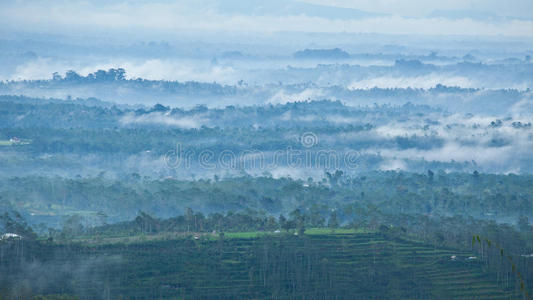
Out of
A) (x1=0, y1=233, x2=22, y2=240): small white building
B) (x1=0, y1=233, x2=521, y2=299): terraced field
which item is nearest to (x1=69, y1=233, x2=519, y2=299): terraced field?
(x1=0, y1=233, x2=521, y2=299): terraced field

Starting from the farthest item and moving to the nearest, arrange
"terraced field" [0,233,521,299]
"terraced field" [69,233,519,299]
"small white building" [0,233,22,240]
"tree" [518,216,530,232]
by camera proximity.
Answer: "tree" [518,216,530,232] → "small white building" [0,233,22,240] → "terraced field" [69,233,519,299] → "terraced field" [0,233,521,299]

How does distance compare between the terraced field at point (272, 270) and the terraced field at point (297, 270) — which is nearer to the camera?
the terraced field at point (272, 270)

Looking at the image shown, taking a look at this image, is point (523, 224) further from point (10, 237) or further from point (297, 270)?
point (10, 237)

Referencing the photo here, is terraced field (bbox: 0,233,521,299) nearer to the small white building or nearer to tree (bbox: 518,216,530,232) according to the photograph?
the small white building

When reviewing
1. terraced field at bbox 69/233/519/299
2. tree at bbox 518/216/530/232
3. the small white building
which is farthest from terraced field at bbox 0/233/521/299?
tree at bbox 518/216/530/232

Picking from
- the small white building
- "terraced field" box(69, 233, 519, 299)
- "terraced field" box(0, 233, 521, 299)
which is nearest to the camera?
"terraced field" box(0, 233, 521, 299)

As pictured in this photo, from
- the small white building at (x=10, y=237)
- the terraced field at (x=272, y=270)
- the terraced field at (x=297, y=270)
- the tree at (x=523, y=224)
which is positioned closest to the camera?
the terraced field at (x=272, y=270)

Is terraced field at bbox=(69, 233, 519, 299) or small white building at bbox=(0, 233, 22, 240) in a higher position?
small white building at bbox=(0, 233, 22, 240)

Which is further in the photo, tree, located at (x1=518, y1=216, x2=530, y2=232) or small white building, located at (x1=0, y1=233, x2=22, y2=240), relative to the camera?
tree, located at (x1=518, y1=216, x2=530, y2=232)

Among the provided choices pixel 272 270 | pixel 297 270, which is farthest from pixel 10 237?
pixel 297 270

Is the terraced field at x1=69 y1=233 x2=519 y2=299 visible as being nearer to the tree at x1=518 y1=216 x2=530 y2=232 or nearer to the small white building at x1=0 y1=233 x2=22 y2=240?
the small white building at x1=0 y1=233 x2=22 y2=240

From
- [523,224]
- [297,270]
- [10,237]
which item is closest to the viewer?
[297,270]

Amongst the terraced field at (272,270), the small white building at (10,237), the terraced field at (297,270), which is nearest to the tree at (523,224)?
the terraced field at (272,270)

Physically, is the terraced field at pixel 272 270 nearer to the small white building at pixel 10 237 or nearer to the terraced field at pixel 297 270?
the terraced field at pixel 297 270
